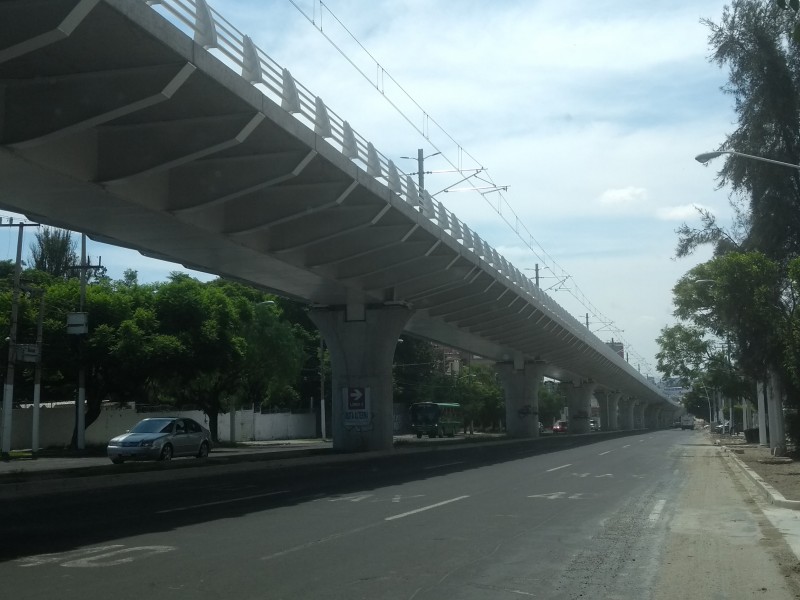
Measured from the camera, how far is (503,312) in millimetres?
49625

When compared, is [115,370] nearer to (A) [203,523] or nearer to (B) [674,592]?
(A) [203,523]

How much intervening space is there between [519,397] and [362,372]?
35.5 metres

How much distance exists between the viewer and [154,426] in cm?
3070

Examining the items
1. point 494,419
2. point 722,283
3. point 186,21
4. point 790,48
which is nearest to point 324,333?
point 722,283

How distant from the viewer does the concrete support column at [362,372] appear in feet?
127

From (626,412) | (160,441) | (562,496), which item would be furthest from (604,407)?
(562,496)

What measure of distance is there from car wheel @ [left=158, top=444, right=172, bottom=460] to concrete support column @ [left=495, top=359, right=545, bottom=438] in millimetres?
44242

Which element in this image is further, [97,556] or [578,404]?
[578,404]

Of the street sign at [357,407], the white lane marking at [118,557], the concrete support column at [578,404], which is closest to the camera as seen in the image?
the white lane marking at [118,557]

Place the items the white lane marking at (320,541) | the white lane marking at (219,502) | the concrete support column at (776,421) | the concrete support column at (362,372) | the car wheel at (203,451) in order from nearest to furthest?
the white lane marking at (320,541) → the white lane marking at (219,502) → the concrete support column at (776,421) → the car wheel at (203,451) → the concrete support column at (362,372)

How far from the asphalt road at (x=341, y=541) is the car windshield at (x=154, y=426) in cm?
936

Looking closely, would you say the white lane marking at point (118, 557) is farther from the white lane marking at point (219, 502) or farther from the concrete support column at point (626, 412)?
the concrete support column at point (626, 412)

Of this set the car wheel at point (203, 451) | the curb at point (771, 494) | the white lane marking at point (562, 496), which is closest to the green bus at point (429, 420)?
the car wheel at point (203, 451)

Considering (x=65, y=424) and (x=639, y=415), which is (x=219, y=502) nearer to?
(x=65, y=424)
